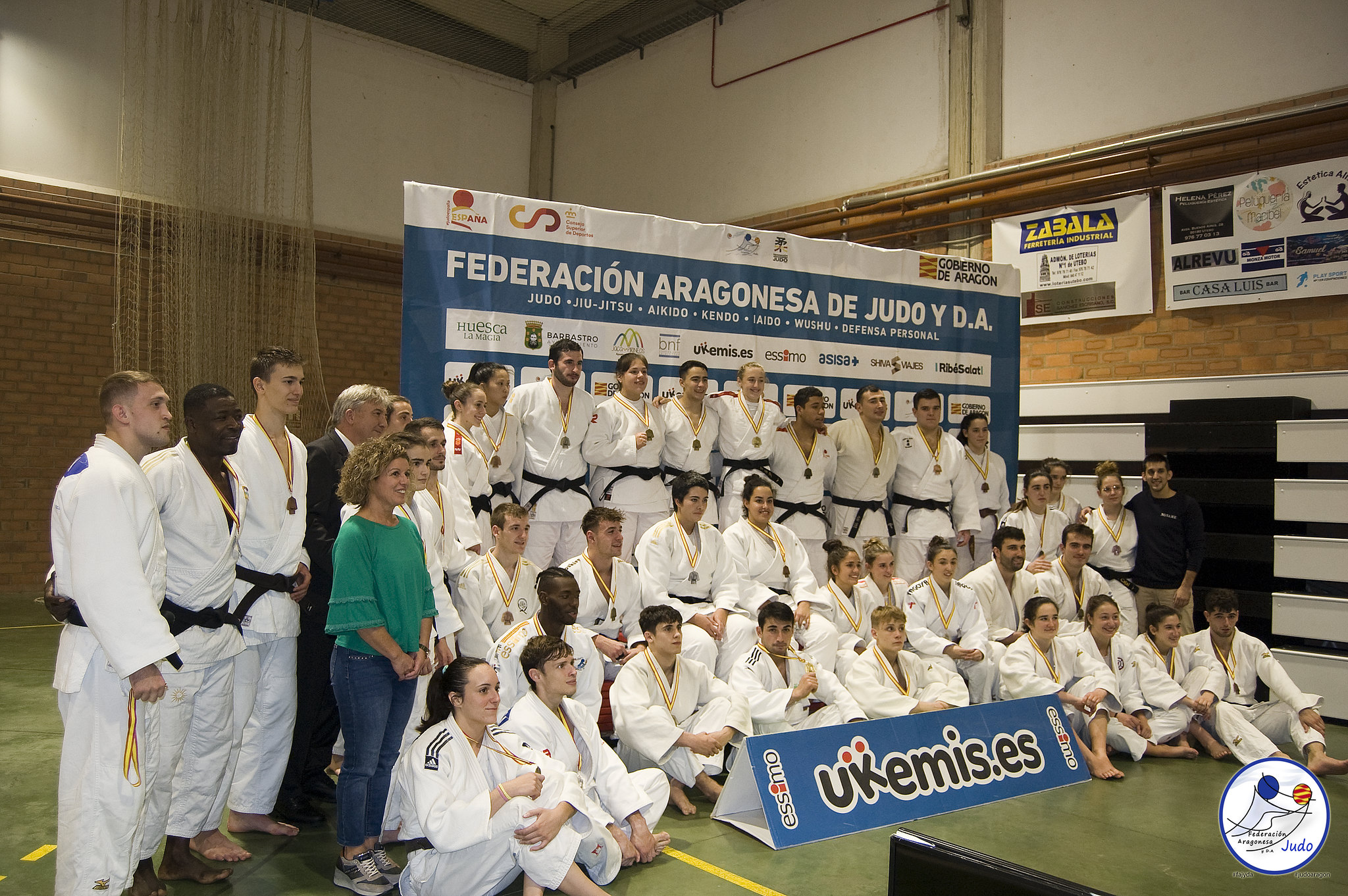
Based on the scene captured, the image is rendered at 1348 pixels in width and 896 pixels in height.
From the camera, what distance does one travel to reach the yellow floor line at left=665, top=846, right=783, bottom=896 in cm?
380

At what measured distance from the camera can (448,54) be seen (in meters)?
13.4

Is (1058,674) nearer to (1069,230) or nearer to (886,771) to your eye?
(886,771)

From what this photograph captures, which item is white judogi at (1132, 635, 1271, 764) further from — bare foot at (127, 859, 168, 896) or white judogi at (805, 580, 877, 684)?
bare foot at (127, 859, 168, 896)

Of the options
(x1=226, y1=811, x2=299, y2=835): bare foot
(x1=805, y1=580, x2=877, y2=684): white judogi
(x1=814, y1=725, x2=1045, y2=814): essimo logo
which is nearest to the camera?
(x1=226, y1=811, x2=299, y2=835): bare foot

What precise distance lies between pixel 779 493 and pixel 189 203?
6.18 metres

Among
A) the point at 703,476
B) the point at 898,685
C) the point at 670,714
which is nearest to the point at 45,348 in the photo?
the point at 703,476

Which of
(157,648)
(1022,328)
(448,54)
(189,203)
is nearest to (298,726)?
(157,648)

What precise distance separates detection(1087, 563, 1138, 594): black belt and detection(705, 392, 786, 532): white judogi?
9.53ft

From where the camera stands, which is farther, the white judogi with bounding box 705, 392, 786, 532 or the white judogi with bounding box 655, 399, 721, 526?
the white judogi with bounding box 705, 392, 786, 532

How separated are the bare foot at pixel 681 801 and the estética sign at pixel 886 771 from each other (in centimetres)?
19

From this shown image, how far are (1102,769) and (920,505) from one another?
8.64 feet

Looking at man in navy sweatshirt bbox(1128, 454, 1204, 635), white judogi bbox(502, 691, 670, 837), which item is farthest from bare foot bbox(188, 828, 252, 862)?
man in navy sweatshirt bbox(1128, 454, 1204, 635)

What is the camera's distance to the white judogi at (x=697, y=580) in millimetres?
5887

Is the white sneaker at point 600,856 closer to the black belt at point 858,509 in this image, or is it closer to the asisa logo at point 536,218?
the black belt at point 858,509
